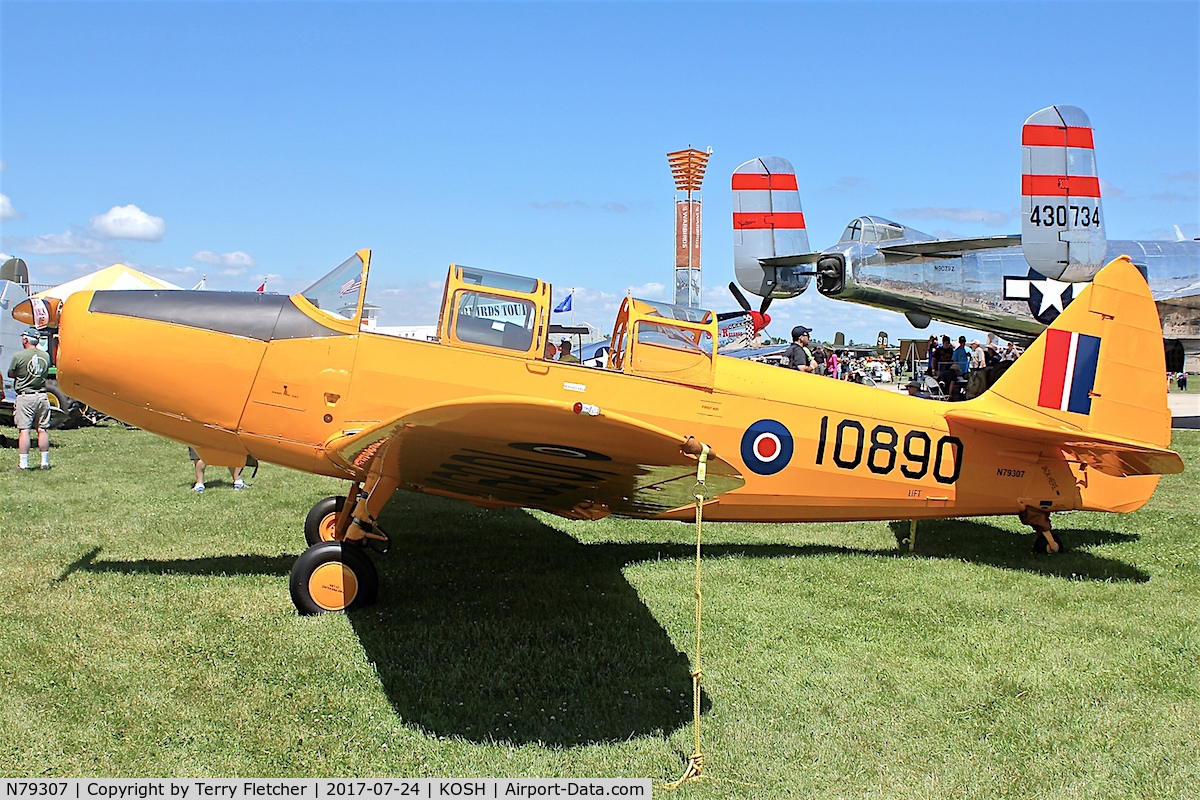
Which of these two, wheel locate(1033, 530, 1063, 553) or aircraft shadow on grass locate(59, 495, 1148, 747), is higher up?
wheel locate(1033, 530, 1063, 553)

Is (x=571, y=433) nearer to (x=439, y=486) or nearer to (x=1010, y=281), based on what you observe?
(x=439, y=486)

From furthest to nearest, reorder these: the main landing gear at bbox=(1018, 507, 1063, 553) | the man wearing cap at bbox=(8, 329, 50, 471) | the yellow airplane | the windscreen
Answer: the man wearing cap at bbox=(8, 329, 50, 471) → the main landing gear at bbox=(1018, 507, 1063, 553) → the windscreen → the yellow airplane

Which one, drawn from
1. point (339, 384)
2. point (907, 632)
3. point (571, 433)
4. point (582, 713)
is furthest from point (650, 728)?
point (339, 384)

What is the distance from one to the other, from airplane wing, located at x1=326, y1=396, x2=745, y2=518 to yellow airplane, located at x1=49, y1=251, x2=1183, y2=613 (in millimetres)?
23

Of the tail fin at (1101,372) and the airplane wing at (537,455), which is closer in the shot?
the airplane wing at (537,455)

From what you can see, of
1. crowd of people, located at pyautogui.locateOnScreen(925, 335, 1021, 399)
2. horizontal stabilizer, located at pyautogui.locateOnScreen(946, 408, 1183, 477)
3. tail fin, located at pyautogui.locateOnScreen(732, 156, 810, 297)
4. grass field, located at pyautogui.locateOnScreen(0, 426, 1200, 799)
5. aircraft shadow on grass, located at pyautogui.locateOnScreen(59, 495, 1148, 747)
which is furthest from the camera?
tail fin, located at pyautogui.locateOnScreen(732, 156, 810, 297)

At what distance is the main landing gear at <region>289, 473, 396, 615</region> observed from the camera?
16.5ft

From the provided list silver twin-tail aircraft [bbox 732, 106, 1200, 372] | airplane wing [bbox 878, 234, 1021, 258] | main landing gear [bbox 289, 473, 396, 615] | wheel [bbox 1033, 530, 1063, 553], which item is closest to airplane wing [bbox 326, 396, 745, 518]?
main landing gear [bbox 289, 473, 396, 615]

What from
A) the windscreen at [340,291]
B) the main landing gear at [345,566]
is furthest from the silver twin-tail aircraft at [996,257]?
the main landing gear at [345,566]

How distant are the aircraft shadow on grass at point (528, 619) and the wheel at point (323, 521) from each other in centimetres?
27

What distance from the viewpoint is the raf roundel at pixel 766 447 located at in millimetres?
5996

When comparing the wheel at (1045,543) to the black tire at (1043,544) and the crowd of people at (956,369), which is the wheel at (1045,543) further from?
the crowd of people at (956,369)

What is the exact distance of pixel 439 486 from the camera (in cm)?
540

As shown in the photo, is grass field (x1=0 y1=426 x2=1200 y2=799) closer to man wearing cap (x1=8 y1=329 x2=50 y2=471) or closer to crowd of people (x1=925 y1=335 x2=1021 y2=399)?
man wearing cap (x1=8 y1=329 x2=50 y2=471)
